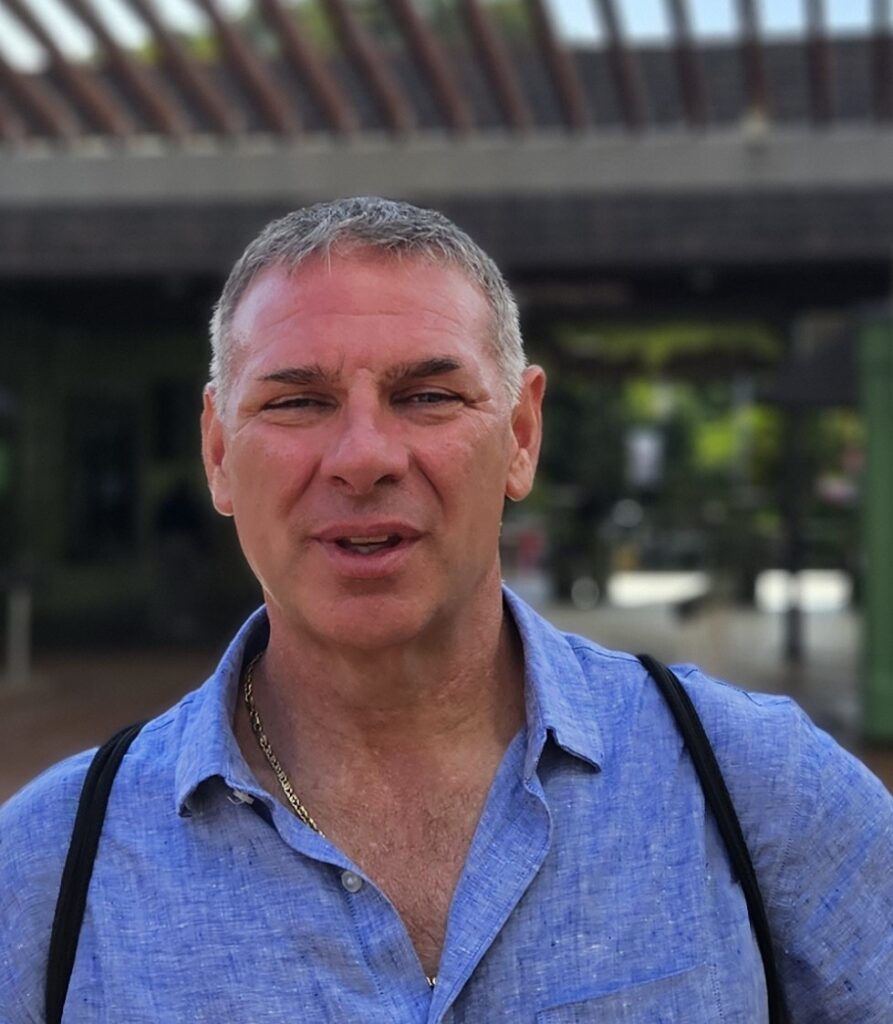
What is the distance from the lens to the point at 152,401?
17234 millimetres

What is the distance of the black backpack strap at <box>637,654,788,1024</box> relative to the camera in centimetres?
166

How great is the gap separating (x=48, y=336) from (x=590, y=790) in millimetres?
15809

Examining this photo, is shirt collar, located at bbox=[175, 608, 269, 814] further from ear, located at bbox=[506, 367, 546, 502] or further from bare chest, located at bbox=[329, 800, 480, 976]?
→ ear, located at bbox=[506, 367, 546, 502]

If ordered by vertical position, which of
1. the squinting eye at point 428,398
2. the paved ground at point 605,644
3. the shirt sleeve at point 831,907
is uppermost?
the squinting eye at point 428,398

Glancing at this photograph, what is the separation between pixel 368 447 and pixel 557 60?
5289 mm

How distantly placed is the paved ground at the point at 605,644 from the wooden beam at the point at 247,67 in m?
3.35

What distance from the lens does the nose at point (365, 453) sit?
162 centimetres

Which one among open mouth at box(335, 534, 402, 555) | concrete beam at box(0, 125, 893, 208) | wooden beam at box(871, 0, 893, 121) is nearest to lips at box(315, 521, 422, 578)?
open mouth at box(335, 534, 402, 555)

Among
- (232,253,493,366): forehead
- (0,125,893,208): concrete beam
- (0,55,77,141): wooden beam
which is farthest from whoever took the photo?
(0,125,893,208): concrete beam

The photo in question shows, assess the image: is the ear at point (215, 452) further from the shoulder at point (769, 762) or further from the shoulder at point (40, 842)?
the shoulder at point (769, 762)

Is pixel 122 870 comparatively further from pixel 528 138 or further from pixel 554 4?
pixel 528 138

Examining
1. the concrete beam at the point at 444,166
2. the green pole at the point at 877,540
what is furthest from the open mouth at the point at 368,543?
the green pole at the point at 877,540

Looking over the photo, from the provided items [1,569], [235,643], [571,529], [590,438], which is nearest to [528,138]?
[235,643]

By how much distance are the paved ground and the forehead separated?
6622mm
